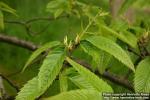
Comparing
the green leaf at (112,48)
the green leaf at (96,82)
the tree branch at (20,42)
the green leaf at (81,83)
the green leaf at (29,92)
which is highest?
the green leaf at (112,48)

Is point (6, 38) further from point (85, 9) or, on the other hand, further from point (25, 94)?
point (25, 94)

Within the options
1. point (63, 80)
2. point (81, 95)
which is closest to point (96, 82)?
point (81, 95)

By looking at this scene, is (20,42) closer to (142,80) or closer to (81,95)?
(142,80)

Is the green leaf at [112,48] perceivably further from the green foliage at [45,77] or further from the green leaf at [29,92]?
the green leaf at [29,92]

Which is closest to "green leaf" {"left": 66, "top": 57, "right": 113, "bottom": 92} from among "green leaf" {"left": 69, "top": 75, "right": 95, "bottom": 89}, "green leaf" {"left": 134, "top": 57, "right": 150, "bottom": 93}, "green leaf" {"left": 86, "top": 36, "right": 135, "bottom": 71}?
"green leaf" {"left": 69, "top": 75, "right": 95, "bottom": 89}

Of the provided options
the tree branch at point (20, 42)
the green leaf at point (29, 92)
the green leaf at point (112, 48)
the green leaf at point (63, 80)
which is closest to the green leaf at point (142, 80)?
the green leaf at point (112, 48)

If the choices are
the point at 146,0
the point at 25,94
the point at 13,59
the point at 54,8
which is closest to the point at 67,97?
the point at 25,94

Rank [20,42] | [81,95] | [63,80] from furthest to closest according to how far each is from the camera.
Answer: [20,42], [63,80], [81,95]
